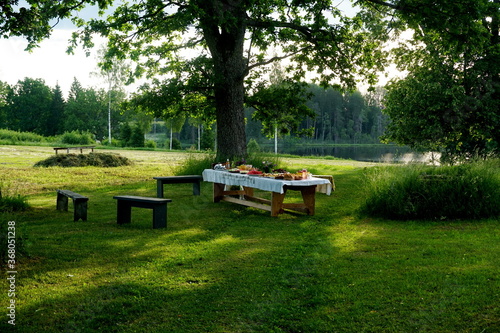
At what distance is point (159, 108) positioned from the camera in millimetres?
16094

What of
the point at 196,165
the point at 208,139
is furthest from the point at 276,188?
the point at 208,139

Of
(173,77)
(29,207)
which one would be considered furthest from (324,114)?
(29,207)

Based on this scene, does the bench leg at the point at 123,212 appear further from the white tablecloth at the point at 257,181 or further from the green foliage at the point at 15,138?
the green foliage at the point at 15,138

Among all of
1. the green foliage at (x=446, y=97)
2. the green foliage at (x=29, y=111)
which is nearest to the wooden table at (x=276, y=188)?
the green foliage at (x=446, y=97)

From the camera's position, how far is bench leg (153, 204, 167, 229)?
322 inches

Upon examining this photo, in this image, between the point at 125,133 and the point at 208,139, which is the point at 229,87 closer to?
the point at 125,133

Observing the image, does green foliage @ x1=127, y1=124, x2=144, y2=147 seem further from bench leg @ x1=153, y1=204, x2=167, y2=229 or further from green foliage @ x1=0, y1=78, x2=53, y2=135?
bench leg @ x1=153, y1=204, x2=167, y2=229

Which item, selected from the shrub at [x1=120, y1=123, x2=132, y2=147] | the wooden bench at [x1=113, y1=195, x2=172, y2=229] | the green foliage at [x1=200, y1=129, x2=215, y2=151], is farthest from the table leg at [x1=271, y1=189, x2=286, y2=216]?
the shrub at [x1=120, y1=123, x2=132, y2=147]

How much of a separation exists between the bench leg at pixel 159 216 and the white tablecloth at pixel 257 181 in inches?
96.4

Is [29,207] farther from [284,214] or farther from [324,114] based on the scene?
[324,114]

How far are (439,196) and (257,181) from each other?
378cm

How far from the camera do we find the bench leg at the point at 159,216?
8172mm

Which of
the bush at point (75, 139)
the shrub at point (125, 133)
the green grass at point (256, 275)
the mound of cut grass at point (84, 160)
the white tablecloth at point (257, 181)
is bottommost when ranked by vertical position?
the green grass at point (256, 275)

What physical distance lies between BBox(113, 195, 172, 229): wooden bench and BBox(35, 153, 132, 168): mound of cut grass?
1329 centimetres
